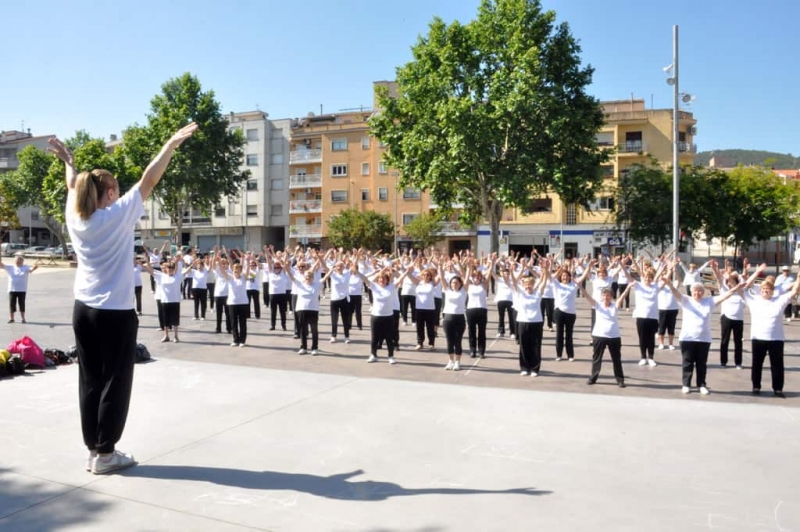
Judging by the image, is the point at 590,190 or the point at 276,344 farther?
the point at 590,190

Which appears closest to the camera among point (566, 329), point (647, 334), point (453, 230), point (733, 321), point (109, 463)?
point (109, 463)

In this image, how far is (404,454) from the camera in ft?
18.0

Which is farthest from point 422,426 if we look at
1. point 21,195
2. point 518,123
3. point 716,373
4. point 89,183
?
point 21,195

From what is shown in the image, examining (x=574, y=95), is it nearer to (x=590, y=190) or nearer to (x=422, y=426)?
(x=590, y=190)

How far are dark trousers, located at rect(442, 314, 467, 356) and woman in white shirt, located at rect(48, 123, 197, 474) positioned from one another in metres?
6.41

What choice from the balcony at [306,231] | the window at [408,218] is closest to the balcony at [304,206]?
the balcony at [306,231]

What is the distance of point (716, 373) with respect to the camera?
10211 millimetres

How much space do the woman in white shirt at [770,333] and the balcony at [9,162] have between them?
98347 millimetres

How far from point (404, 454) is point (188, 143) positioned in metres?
44.7

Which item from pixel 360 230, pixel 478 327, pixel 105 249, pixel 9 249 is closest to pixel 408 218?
pixel 360 230

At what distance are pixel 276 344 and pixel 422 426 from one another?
6999 mm

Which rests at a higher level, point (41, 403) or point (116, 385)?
point (116, 385)

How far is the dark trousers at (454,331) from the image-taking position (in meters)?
10.4

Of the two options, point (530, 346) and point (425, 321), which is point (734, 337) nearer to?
point (530, 346)
